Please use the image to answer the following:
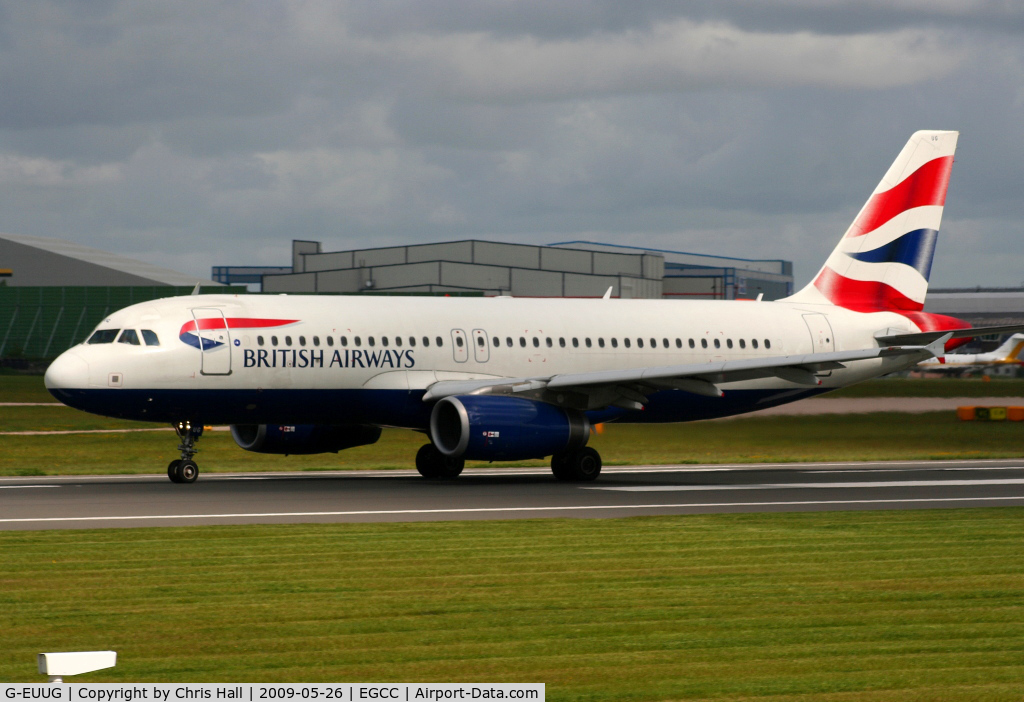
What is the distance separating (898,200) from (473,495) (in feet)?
56.3

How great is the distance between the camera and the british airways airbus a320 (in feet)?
88.7

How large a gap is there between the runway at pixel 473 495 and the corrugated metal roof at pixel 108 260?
80454 millimetres

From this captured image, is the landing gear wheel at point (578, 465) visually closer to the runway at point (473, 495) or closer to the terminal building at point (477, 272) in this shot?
the runway at point (473, 495)

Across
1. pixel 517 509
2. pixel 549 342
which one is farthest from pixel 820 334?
pixel 517 509

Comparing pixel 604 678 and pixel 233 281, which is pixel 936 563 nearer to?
pixel 604 678

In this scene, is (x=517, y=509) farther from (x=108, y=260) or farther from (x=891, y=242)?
(x=108, y=260)

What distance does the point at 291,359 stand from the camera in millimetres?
28094

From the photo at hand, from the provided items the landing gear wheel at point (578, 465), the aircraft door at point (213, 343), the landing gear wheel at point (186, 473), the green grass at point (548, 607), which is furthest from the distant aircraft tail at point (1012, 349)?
the green grass at point (548, 607)

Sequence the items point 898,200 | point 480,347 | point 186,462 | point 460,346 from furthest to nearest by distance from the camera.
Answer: point 898,200, point 480,347, point 460,346, point 186,462

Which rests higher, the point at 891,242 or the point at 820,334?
the point at 891,242

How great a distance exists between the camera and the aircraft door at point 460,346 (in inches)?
1182

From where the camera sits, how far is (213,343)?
2744cm

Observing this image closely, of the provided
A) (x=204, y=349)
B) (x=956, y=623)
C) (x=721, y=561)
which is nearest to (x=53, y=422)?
(x=204, y=349)

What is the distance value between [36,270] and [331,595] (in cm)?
10164
